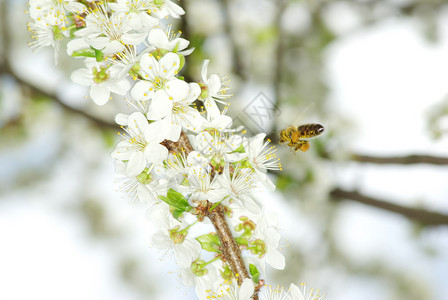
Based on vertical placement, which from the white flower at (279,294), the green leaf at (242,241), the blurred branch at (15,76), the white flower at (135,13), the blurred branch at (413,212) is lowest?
the white flower at (279,294)

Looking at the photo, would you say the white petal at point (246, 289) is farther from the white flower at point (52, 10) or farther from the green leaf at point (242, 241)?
the white flower at point (52, 10)

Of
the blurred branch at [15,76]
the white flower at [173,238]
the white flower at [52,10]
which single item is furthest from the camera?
the blurred branch at [15,76]

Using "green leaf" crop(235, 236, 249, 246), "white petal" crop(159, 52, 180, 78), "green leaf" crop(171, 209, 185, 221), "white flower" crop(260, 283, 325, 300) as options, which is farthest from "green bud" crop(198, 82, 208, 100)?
"white flower" crop(260, 283, 325, 300)

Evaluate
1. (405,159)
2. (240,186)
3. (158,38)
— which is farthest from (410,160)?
(158,38)

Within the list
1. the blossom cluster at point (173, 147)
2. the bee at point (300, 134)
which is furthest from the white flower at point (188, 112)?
the bee at point (300, 134)

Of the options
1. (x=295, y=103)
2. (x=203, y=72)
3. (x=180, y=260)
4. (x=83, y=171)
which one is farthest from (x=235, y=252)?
(x=83, y=171)

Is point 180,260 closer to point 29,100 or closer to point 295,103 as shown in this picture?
point 295,103

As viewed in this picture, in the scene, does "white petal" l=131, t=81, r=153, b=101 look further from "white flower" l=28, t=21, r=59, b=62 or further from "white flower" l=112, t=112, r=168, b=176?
"white flower" l=28, t=21, r=59, b=62
